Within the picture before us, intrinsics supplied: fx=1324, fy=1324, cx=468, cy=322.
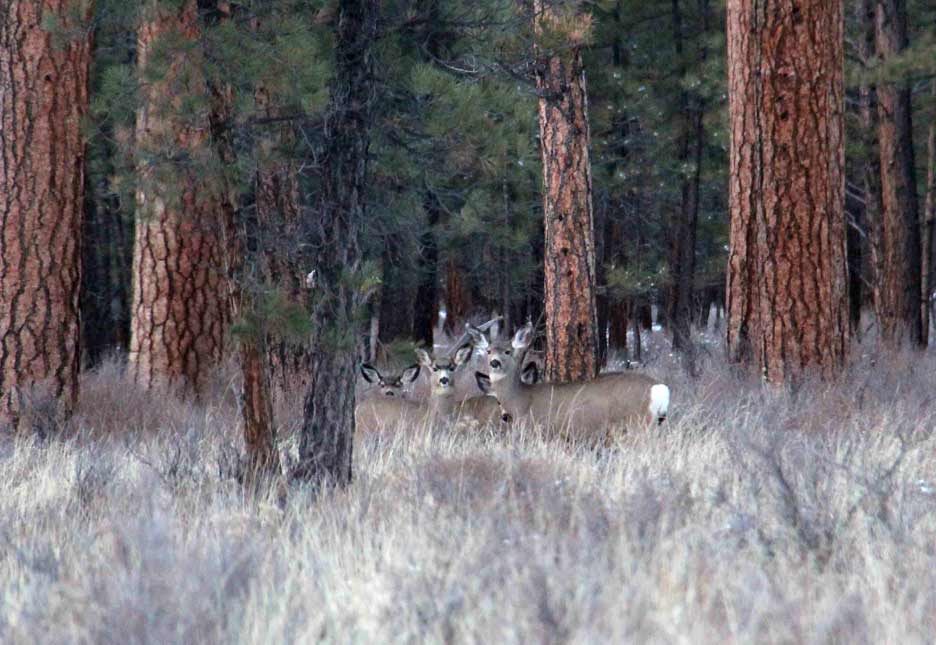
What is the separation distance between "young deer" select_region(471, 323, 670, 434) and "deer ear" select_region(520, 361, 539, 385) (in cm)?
31

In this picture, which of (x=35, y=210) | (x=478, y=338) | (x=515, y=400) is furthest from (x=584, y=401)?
(x=35, y=210)

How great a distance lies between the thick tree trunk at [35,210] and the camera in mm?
9320

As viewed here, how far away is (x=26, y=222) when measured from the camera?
30.7 ft

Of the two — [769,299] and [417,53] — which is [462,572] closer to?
[417,53]

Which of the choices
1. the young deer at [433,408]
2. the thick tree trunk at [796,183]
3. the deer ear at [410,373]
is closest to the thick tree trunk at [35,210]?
the young deer at [433,408]

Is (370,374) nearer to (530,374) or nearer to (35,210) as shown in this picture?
(530,374)

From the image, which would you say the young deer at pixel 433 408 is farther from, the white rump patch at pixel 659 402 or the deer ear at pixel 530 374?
the white rump patch at pixel 659 402

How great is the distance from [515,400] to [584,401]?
2.29 ft

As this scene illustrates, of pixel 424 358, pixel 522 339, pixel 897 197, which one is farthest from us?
pixel 897 197

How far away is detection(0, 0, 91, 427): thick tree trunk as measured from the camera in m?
9.32

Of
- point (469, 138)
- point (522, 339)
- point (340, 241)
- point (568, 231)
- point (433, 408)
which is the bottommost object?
point (433, 408)

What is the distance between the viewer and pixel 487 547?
180 inches

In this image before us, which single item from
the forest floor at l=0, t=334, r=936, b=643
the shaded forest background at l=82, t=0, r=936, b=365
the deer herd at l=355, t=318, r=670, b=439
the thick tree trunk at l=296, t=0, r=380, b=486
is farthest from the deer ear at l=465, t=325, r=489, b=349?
the thick tree trunk at l=296, t=0, r=380, b=486

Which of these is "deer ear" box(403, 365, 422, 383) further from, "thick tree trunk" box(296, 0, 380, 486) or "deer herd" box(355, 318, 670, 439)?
"thick tree trunk" box(296, 0, 380, 486)
